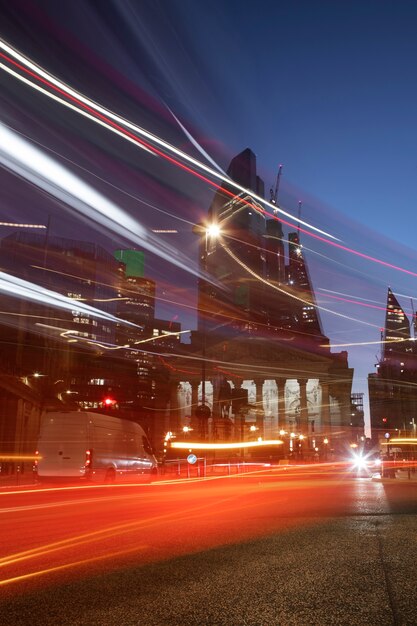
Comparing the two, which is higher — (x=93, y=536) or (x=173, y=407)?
(x=173, y=407)

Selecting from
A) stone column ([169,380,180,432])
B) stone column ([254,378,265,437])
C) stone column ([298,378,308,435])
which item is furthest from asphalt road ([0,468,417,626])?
stone column ([298,378,308,435])

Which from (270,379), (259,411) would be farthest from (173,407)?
(270,379)

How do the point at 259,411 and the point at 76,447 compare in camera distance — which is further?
the point at 259,411

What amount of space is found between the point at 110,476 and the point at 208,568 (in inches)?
681

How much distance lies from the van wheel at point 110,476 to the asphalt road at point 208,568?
35.0 ft

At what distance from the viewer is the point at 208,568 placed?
6.05 m

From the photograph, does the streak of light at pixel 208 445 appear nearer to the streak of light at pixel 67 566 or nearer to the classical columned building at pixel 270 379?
the streak of light at pixel 67 566

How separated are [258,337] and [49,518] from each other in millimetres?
82735

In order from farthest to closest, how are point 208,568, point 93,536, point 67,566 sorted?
point 93,536 → point 67,566 → point 208,568

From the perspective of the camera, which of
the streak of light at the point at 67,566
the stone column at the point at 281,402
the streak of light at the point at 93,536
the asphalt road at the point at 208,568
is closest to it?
the asphalt road at the point at 208,568

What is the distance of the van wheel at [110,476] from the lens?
22202 millimetres

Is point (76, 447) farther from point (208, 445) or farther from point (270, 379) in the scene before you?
point (270, 379)

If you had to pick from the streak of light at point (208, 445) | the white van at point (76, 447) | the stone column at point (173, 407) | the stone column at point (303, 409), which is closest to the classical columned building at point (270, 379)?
the stone column at point (303, 409)

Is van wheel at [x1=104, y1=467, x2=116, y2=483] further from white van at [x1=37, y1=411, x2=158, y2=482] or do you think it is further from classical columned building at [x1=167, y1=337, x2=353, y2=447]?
classical columned building at [x1=167, y1=337, x2=353, y2=447]
